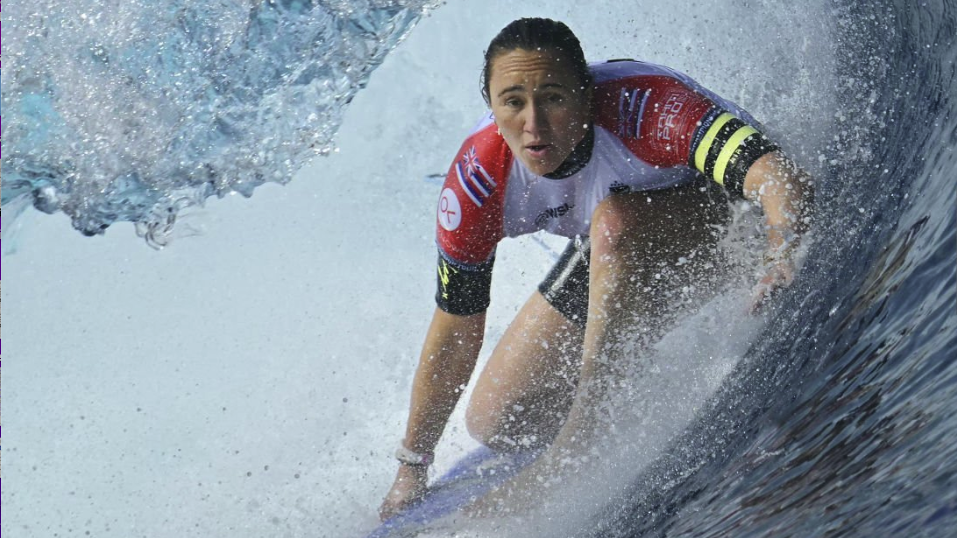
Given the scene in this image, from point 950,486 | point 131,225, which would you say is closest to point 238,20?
point 131,225

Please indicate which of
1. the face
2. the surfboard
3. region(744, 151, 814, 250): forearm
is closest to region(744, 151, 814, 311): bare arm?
region(744, 151, 814, 250): forearm

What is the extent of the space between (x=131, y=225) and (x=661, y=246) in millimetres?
1299

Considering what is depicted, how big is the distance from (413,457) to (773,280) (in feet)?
2.61

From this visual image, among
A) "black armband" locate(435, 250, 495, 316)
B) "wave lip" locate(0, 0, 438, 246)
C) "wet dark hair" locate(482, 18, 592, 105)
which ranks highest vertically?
"wave lip" locate(0, 0, 438, 246)

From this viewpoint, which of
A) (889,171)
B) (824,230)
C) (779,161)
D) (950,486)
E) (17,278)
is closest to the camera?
(950,486)

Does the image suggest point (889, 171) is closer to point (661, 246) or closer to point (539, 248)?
point (661, 246)

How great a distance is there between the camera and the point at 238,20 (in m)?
2.26

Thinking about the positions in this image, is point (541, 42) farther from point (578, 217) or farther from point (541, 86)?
point (578, 217)

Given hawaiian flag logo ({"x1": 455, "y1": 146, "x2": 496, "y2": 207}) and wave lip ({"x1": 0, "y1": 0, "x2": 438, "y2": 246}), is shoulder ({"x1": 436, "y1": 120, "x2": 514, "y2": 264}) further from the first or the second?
wave lip ({"x1": 0, "y1": 0, "x2": 438, "y2": 246})

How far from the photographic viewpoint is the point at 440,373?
1.95 metres

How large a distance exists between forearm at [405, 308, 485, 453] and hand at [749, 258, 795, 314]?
492mm

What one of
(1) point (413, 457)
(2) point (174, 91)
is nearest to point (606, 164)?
(1) point (413, 457)

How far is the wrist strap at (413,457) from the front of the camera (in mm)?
A: 2055

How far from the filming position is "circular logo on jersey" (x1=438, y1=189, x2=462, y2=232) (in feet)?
5.66
